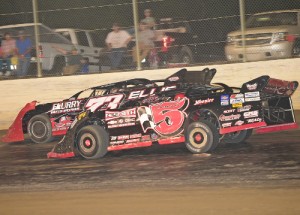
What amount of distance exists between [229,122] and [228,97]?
414mm

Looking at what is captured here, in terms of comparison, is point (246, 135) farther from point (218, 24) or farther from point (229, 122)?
point (218, 24)

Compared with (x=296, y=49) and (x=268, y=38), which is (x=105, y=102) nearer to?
(x=268, y=38)

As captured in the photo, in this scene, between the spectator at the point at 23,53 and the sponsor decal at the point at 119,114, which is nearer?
the sponsor decal at the point at 119,114

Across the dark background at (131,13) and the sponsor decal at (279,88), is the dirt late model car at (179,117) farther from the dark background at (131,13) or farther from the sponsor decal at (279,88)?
the dark background at (131,13)

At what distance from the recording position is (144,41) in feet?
56.0

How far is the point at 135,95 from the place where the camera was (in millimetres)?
11195

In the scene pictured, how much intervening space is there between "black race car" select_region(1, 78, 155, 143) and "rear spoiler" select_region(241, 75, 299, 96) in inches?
115

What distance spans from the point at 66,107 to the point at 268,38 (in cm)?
620

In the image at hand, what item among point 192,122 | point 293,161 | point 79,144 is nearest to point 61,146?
point 79,144

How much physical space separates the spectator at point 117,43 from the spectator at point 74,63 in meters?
0.76

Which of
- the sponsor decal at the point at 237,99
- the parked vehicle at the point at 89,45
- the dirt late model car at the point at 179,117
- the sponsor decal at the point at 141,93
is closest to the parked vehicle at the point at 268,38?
the parked vehicle at the point at 89,45

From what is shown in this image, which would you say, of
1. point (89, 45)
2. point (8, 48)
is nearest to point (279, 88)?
point (89, 45)

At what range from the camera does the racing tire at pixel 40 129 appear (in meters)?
13.5

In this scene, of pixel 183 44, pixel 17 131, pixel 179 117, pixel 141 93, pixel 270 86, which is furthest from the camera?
pixel 183 44
